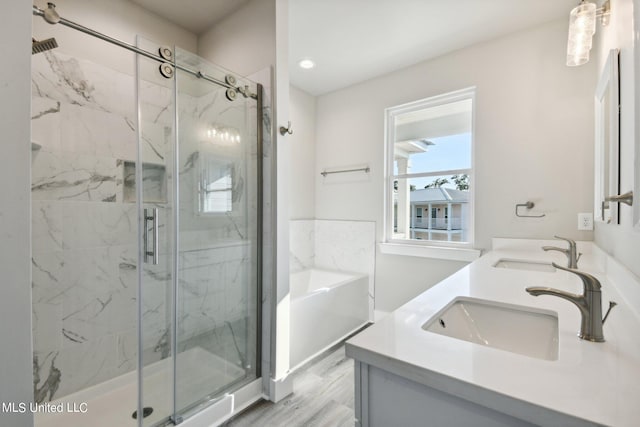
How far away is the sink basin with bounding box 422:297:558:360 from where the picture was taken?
905mm

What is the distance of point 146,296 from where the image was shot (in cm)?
145

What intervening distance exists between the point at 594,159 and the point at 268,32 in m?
2.32

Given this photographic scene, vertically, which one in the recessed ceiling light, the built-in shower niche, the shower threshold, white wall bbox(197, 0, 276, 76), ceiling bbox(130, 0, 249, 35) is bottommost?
the shower threshold

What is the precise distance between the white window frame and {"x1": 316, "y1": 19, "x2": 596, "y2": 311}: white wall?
54 millimetres

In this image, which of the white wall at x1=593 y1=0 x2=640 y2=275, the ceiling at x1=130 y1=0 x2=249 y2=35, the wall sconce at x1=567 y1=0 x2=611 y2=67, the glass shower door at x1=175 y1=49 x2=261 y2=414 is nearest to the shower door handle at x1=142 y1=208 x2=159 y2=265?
the glass shower door at x1=175 y1=49 x2=261 y2=414

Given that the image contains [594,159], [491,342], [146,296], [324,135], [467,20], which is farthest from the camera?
[324,135]

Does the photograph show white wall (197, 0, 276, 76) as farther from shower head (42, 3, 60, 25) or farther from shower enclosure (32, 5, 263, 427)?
shower head (42, 3, 60, 25)

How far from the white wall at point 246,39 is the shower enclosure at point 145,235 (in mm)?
257

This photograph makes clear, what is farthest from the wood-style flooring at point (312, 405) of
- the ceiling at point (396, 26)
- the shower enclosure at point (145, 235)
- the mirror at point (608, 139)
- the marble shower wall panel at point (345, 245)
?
the ceiling at point (396, 26)

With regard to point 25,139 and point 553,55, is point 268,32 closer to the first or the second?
point 25,139

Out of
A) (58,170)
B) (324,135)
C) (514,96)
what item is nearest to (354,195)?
(324,135)

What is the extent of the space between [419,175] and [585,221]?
1.27 meters

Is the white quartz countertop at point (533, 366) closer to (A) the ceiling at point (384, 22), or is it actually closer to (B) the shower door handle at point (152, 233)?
(B) the shower door handle at point (152, 233)

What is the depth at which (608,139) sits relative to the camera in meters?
1.50
